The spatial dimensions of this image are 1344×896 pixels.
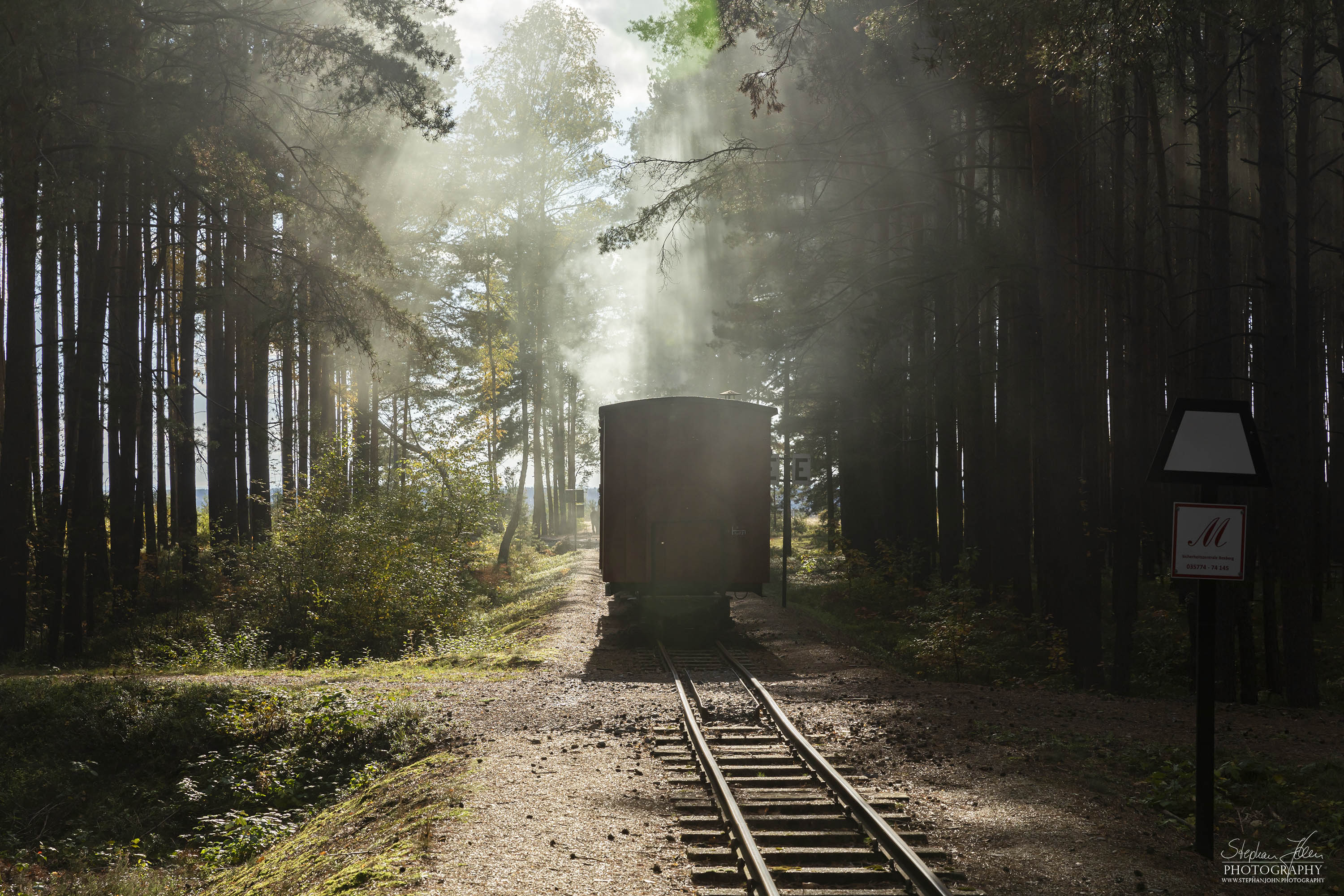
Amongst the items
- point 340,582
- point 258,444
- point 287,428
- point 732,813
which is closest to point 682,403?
point 340,582

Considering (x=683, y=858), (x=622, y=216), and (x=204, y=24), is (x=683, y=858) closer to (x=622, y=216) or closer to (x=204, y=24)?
(x=204, y=24)

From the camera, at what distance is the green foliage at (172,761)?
766 cm

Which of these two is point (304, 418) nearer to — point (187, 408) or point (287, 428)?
point (287, 428)

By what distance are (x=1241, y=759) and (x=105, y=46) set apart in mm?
15728

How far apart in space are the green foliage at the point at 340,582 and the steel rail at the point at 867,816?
354 inches

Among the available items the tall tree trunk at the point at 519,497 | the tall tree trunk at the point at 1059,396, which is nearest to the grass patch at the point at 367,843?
the tall tree trunk at the point at 1059,396

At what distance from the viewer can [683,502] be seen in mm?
15188

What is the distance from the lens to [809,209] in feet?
50.4

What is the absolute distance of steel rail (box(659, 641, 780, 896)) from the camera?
4.79m

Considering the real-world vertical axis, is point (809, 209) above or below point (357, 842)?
above

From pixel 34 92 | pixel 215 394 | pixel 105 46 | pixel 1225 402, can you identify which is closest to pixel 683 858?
pixel 1225 402

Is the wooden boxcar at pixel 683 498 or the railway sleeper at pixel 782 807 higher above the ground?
the wooden boxcar at pixel 683 498

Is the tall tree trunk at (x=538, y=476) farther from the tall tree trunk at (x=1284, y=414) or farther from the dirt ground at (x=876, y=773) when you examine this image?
the tall tree trunk at (x=1284, y=414)

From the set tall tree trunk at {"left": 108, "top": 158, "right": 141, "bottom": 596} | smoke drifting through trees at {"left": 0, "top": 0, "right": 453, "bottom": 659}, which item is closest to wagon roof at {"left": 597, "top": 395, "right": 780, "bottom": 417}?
smoke drifting through trees at {"left": 0, "top": 0, "right": 453, "bottom": 659}
